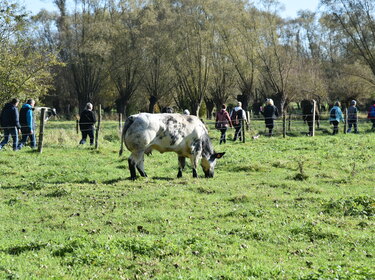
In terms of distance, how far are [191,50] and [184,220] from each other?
3446 cm

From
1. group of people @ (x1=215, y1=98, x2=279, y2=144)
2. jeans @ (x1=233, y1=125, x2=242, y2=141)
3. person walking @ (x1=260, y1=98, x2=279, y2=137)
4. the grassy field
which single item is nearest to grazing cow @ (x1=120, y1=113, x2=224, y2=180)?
the grassy field

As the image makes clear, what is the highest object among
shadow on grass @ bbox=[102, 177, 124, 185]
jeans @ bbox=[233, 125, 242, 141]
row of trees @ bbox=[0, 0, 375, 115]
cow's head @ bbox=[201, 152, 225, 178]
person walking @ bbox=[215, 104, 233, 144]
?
row of trees @ bbox=[0, 0, 375, 115]

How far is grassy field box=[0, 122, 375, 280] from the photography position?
661 centimetres

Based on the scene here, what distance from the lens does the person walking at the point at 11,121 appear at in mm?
18109

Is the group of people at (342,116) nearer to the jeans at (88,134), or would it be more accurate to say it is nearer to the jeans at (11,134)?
the jeans at (88,134)

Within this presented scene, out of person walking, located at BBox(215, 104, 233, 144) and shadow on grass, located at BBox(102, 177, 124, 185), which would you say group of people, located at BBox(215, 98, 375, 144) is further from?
shadow on grass, located at BBox(102, 177, 124, 185)

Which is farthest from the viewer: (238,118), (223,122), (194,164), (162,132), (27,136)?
(238,118)

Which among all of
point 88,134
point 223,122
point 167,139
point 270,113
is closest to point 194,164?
point 167,139

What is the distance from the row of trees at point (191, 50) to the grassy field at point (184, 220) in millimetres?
25145

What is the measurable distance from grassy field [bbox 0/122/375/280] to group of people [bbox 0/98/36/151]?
5.30 feet

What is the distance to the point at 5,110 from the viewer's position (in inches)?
718

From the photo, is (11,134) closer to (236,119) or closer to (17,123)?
(17,123)

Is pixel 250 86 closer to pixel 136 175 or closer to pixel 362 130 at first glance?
pixel 362 130

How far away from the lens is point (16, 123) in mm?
18125
